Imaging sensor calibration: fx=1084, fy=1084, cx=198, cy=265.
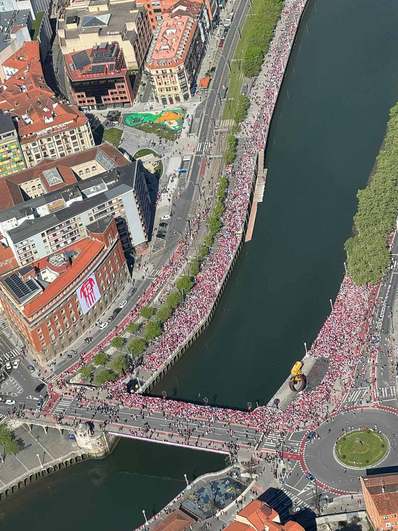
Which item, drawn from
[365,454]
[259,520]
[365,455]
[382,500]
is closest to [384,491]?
[382,500]

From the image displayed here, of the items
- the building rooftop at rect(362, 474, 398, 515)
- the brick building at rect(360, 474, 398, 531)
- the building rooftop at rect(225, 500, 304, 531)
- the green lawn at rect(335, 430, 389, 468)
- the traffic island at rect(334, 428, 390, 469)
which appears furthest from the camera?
the green lawn at rect(335, 430, 389, 468)

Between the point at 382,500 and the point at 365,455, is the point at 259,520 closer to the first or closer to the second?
the point at 382,500

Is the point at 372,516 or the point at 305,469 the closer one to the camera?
the point at 372,516

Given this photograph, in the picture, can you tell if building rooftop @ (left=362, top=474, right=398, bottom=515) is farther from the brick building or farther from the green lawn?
the green lawn

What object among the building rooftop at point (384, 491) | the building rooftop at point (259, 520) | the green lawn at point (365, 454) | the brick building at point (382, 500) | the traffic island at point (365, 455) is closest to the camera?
the brick building at point (382, 500)

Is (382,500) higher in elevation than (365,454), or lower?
higher

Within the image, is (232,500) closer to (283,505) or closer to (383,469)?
(283,505)

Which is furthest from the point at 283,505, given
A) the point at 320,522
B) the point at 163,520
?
the point at 163,520

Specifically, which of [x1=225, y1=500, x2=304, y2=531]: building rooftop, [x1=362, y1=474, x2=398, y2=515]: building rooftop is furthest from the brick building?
[x1=225, y1=500, x2=304, y2=531]: building rooftop

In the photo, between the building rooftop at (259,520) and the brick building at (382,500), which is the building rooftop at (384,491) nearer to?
the brick building at (382,500)

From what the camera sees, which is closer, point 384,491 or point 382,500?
point 382,500

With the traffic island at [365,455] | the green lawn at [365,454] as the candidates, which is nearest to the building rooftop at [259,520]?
the traffic island at [365,455]
